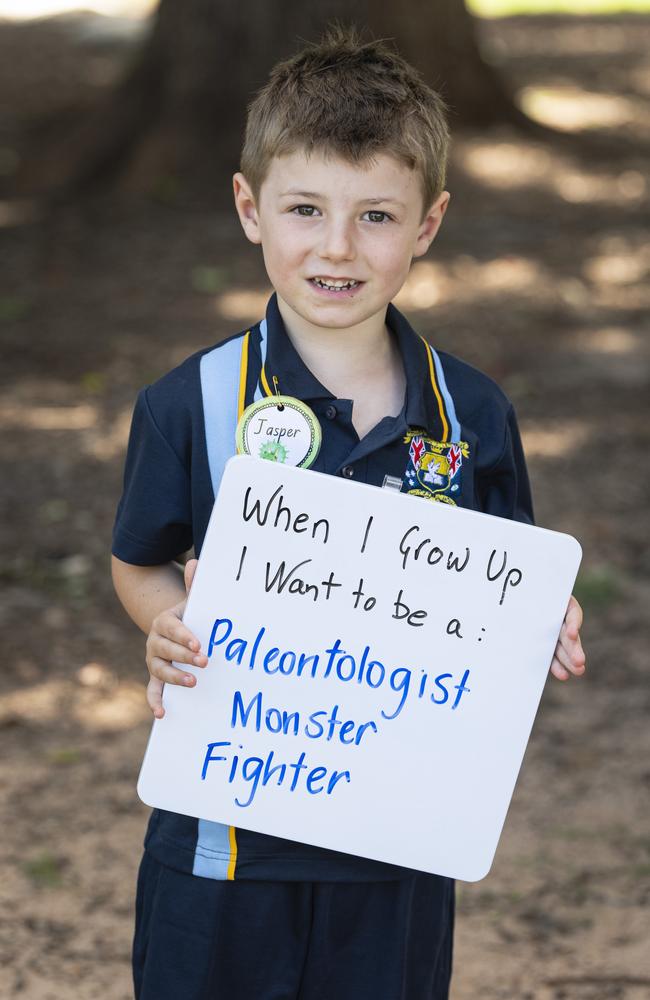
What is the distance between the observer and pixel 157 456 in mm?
1943

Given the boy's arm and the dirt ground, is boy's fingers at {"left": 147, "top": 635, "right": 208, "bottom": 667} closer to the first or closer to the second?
the boy's arm

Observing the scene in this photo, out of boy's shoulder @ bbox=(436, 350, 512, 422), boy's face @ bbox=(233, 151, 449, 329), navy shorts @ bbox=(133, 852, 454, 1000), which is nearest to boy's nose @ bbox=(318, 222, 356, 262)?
boy's face @ bbox=(233, 151, 449, 329)

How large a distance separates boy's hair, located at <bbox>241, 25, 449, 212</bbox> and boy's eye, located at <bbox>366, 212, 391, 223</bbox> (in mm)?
74

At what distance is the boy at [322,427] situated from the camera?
189 centimetres

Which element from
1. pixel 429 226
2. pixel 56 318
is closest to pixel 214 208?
pixel 56 318

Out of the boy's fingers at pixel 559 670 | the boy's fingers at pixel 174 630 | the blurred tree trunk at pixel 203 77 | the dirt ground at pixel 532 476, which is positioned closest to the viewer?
the boy's fingers at pixel 174 630

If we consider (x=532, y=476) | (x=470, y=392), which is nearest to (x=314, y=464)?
(x=470, y=392)

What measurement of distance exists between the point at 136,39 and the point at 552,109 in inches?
205

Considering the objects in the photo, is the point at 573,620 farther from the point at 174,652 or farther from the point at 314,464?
the point at 174,652

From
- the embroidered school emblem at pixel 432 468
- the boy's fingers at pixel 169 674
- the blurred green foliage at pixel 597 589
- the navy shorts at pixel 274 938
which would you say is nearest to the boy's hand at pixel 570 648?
the embroidered school emblem at pixel 432 468

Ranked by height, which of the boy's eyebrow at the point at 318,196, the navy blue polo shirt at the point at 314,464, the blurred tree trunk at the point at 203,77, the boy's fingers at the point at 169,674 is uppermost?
the blurred tree trunk at the point at 203,77

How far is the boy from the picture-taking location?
1.89 meters

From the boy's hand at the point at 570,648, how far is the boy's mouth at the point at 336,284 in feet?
1.72

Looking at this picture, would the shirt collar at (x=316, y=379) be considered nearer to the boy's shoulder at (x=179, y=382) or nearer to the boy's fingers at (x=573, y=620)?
the boy's shoulder at (x=179, y=382)
